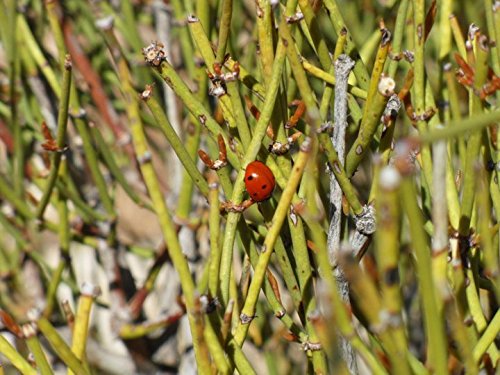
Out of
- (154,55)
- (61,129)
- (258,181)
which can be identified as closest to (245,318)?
(258,181)

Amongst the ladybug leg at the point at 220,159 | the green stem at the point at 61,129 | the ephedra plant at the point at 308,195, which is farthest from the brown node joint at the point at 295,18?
the green stem at the point at 61,129

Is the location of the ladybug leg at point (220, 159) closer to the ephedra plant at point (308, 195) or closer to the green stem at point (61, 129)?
the ephedra plant at point (308, 195)

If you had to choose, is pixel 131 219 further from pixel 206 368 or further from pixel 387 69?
pixel 206 368

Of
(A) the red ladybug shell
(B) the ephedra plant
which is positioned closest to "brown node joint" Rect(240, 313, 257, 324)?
(B) the ephedra plant

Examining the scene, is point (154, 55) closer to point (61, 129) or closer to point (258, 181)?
point (258, 181)

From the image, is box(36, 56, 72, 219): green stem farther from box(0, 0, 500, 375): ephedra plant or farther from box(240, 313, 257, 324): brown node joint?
box(240, 313, 257, 324): brown node joint

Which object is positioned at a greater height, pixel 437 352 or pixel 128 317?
pixel 437 352

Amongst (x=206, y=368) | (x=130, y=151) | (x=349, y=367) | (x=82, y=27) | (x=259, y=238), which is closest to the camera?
(x=206, y=368)

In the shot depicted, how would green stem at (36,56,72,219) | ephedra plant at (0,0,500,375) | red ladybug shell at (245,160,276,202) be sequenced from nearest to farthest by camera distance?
ephedra plant at (0,0,500,375), red ladybug shell at (245,160,276,202), green stem at (36,56,72,219)

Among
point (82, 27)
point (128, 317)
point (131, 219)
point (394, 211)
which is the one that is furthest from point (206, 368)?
point (131, 219)
